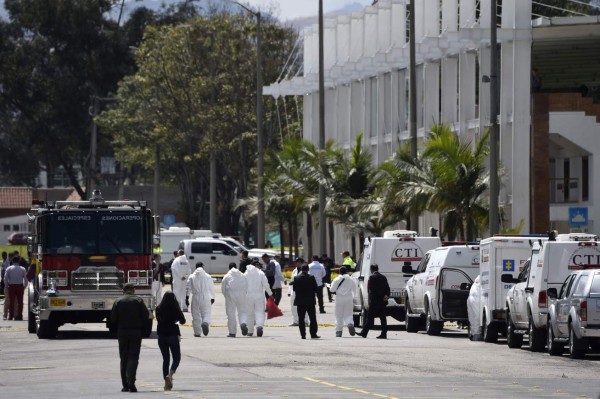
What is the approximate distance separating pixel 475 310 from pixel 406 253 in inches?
198

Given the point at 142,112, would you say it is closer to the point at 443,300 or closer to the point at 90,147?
the point at 90,147

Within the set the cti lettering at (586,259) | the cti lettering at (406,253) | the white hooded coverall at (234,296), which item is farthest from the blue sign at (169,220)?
the cti lettering at (586,259)

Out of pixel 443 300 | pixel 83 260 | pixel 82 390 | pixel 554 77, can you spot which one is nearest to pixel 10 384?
pixel 82 390

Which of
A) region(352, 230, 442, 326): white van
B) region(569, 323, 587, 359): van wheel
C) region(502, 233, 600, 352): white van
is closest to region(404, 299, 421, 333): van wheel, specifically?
region(352, 230, 442, 326): white van

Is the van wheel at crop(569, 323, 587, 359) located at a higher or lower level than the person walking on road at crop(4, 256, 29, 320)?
lower

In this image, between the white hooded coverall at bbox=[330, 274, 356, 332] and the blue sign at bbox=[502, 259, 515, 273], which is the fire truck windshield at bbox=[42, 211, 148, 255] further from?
the blue sign at bbox=[502, 259, 515, 273]

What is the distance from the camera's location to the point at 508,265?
1296 inches

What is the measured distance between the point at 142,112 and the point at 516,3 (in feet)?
124

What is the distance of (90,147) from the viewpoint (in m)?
104

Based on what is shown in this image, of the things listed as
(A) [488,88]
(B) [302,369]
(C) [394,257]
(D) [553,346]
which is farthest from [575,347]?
(A) [488,88]

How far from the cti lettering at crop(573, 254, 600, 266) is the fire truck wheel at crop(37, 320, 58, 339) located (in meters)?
11.1

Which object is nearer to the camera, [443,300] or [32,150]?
[443,300]

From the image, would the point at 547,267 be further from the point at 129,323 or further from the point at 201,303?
the point at 129,323

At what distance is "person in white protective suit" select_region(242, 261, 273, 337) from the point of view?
113ft
